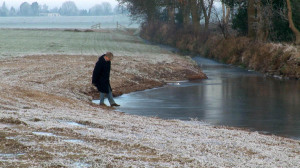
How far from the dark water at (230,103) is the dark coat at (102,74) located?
35.2 inches

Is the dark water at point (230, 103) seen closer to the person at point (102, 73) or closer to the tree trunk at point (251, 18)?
the person at point (102, 73)

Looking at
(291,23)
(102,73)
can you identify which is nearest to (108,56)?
(102,73)

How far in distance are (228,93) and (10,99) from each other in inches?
373

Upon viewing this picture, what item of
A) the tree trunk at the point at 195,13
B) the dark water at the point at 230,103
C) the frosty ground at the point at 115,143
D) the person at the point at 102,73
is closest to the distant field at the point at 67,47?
the tree trunk at the point at 195,13

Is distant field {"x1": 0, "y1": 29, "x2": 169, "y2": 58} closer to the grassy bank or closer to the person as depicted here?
the grassy bank

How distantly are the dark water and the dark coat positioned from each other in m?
0.89

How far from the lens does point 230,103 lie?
1880 centimetres

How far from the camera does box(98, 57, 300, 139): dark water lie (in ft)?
48.8

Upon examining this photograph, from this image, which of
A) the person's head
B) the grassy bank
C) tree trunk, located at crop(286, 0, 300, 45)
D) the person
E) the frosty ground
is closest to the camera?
the frosty ground

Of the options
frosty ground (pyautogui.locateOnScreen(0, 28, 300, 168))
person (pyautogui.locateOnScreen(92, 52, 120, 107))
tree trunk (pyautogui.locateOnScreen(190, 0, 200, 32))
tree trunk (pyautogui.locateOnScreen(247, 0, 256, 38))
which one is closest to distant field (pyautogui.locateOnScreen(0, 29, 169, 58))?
tree trunk (pyautogui.locateOnScreen(190, 0, 200, 32))

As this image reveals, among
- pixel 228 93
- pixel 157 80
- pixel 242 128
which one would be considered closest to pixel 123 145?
pixel 242 128

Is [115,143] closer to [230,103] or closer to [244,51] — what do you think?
[230,103]

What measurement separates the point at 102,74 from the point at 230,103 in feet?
14.4

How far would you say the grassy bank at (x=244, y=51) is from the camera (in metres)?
28.8
